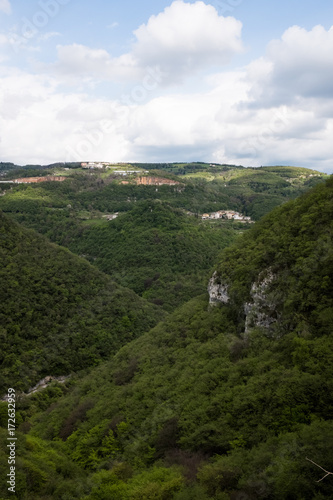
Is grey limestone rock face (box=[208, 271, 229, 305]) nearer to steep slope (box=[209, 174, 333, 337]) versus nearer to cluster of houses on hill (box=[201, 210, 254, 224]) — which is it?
steep slope (box=[209, 174, 333, 337])

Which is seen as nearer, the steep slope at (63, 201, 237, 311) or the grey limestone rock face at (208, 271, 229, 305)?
the grey limestone rock face at (208, 271, 229, 305)


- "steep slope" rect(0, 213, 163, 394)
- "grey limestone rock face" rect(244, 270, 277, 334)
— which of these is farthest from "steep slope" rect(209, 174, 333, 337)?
"steep slope" rect(0, 213, 163, 394)

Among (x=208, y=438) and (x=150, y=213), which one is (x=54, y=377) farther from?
(x=150, y=213)

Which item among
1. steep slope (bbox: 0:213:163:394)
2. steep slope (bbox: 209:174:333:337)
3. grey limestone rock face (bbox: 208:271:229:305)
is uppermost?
steep slope (bbox: 209:174:333:337)

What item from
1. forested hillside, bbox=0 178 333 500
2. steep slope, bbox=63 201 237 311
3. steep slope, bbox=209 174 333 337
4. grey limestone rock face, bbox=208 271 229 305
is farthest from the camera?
steep slope, bbox=63 201 237 311

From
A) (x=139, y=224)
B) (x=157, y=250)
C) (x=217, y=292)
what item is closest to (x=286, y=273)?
(x=217, y=292)
